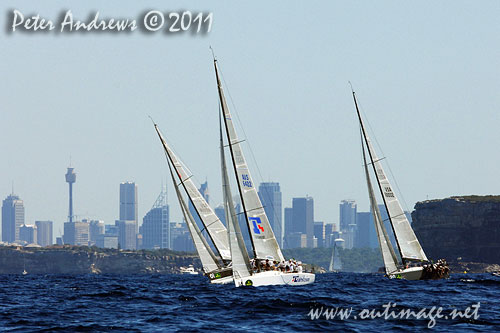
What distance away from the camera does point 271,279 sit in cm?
5269

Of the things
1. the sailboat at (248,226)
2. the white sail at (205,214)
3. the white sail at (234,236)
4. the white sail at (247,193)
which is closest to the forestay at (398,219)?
the white sail at (205,214)

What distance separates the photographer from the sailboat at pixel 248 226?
50.8 metres

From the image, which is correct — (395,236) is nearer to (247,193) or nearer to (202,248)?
(202,248)

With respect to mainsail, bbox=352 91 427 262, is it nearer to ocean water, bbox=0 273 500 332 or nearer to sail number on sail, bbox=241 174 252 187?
ocean water, bbox=0 273 500 332

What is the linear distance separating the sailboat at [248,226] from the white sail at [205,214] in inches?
384

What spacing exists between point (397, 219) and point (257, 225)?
20.5 metres

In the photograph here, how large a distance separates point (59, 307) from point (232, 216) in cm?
1193

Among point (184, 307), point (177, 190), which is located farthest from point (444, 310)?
point (177, 190)

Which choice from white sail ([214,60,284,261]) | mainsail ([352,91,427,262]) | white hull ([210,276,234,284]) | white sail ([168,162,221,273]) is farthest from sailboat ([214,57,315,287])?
mainsail ([352,91,427,262])

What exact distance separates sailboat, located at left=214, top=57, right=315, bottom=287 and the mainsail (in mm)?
17765

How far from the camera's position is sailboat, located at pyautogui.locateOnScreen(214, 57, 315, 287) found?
50.8m

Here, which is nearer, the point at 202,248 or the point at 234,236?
the point at 234,236

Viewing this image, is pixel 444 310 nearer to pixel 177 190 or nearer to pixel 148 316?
pixel 148 316

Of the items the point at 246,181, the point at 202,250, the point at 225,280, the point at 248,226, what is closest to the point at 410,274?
the point at 225,280
